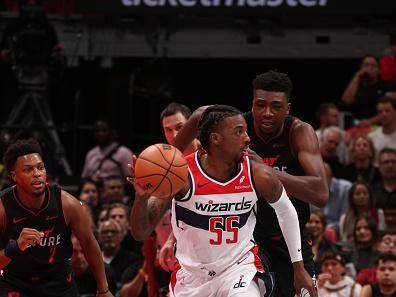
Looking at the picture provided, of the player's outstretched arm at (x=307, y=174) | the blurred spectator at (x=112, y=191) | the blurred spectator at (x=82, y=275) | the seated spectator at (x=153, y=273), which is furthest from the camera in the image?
the blurred spectator at (x=112, y=191)

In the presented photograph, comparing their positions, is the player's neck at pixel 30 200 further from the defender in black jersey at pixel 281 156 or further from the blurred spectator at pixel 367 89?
the blurred spectator at pixel 367 89

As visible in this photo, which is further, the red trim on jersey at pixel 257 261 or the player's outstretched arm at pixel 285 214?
the red trim on jersey at pixel 257 261

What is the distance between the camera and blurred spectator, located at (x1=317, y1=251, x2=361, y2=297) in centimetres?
897

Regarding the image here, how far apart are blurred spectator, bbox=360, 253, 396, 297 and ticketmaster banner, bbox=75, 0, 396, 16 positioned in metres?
Result: 4.17

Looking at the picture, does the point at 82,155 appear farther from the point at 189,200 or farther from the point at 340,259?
the point at 189,200

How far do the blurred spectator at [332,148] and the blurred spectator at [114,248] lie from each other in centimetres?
268

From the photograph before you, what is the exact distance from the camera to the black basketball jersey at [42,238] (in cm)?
689

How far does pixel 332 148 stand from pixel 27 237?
559 cm

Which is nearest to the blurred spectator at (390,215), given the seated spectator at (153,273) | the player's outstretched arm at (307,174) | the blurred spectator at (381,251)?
the blurred spectator at (381,251)

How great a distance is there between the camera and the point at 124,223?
10.2m

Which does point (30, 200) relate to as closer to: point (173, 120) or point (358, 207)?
point (173, 120)

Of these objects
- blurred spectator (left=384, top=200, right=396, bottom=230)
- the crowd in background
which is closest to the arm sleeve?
the crowd in background

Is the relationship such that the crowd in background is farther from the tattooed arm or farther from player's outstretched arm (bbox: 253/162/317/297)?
the tattooed arm

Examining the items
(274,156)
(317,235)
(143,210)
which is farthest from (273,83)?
(317,235)
